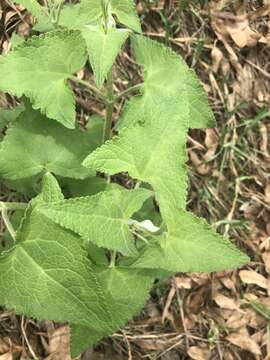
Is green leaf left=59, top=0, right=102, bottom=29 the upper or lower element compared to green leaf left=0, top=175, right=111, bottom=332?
upper

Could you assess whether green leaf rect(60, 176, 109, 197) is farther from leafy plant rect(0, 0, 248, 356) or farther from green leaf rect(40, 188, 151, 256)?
green leaf rect(40, 188, 151, 256)

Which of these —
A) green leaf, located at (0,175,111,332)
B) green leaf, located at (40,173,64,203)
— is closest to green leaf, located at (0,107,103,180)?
green leaf, located at (40,173,64,203)

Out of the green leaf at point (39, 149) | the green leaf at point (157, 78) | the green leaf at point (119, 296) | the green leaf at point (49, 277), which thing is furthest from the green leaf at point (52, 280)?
the green leaf at point (157, 78)

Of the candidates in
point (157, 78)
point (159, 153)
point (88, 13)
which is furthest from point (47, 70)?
point (159, 153)

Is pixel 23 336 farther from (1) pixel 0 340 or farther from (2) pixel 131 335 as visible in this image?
(2) pixel 131 335

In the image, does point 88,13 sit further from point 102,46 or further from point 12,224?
point 12,224

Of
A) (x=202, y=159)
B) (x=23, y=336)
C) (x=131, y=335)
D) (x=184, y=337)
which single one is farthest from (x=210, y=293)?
(x=23, y=336)

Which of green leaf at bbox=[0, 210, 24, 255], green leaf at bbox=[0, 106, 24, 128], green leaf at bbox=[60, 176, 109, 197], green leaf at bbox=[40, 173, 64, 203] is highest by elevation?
green leaf at bbox=[40, 173, 64, 203]
